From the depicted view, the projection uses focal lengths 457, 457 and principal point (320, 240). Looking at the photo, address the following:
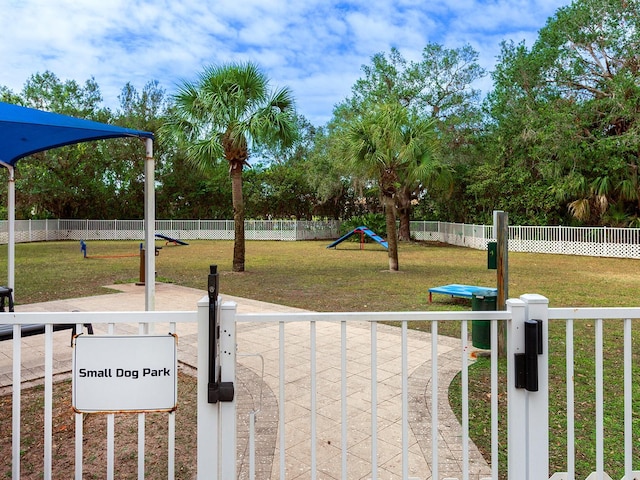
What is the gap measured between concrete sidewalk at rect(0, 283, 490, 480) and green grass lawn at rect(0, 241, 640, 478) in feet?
1.04

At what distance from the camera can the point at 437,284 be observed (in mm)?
9625

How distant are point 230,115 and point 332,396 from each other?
8.74 metres

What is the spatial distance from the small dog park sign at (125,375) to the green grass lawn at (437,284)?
1.97m

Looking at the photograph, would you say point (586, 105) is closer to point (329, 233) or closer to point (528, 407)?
point (329, 233)

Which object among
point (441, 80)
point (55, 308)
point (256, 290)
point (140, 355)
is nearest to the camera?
point (140, 355)

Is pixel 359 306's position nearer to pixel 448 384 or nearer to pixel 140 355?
pixel 448 384

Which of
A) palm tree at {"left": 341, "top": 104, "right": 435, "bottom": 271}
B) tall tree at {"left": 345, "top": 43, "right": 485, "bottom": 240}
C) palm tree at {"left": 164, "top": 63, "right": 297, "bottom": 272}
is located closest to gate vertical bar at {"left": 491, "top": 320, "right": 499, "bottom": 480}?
palm tree at {"left": 164, "top": 63, "right": 297, "bottom": 272}

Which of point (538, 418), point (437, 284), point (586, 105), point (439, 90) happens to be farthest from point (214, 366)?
point (439, 90)

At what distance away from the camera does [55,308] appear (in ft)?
22.0

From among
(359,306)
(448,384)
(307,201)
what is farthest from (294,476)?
(307,201)

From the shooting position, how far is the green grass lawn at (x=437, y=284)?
3062 mm

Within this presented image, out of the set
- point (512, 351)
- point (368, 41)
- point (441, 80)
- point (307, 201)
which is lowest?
point (512, 351)

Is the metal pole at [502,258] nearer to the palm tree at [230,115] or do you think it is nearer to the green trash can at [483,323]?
the green trash can at [483,323]

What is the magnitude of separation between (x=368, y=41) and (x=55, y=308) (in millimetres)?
21667
